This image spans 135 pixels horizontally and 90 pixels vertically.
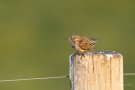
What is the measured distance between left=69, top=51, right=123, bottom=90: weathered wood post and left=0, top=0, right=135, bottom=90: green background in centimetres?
605

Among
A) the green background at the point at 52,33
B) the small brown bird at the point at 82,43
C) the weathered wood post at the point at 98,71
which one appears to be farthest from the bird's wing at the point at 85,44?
the green background at the point at 52,33

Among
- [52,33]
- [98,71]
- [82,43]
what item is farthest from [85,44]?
[52,33]

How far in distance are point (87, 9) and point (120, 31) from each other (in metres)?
1.89

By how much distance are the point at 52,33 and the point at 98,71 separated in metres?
→ 10.5

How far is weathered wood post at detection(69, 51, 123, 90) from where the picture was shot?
189 inches

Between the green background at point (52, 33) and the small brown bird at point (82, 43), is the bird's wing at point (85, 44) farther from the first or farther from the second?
the green background at point (52, 33)

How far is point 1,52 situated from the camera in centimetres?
1417

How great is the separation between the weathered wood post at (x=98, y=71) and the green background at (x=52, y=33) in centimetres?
605

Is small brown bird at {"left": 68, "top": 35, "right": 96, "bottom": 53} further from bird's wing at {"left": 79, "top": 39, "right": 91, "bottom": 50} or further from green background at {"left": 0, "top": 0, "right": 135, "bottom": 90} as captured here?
green background at {"left": 0, "top": 0, "right": 135, "bottom": 90}

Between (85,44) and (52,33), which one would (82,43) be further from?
(52,33)

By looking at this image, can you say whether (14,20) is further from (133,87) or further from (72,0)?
(133,87)

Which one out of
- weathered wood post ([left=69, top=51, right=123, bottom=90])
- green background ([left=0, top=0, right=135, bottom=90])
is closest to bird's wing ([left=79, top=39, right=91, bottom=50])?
weathered wood post ([left=69, top=51, right=123, bottom=90])

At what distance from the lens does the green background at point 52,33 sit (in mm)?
12398

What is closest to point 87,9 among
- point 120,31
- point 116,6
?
point 116,6
